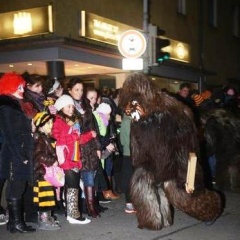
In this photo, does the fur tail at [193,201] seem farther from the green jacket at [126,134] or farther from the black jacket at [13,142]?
the black jacket at [13,142]

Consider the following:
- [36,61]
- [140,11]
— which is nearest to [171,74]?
[140,11]

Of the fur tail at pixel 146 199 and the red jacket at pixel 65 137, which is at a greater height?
the red jacket at pixel 65 137

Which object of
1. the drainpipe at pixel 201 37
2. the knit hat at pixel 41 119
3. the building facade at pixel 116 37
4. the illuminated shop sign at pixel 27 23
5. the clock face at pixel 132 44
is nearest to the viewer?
the knit hat at pixel 41 119

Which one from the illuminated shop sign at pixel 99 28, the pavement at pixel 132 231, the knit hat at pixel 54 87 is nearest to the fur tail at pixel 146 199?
the pavement at pixel 132 231

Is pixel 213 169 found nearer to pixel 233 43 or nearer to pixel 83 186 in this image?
pixel 83 186

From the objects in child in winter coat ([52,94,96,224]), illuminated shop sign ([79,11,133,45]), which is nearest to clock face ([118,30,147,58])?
illuminated shop sign ([79,11,133,45])

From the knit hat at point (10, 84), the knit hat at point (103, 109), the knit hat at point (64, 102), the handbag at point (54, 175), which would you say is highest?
the knit hat at point (10, 84)

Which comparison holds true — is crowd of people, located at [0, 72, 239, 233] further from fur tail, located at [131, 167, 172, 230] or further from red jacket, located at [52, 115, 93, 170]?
fur tail, located at [131, 167, 172, 230]

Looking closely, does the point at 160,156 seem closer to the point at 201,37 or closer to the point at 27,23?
the point at 27,23

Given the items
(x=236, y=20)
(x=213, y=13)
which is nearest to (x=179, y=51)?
(x=213, y=13)

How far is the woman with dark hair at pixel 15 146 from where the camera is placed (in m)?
5.29

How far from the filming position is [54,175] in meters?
5.62

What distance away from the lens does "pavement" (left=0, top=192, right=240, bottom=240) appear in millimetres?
5305

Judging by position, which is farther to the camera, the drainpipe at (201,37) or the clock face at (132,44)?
the drainpipe at (201,37)
